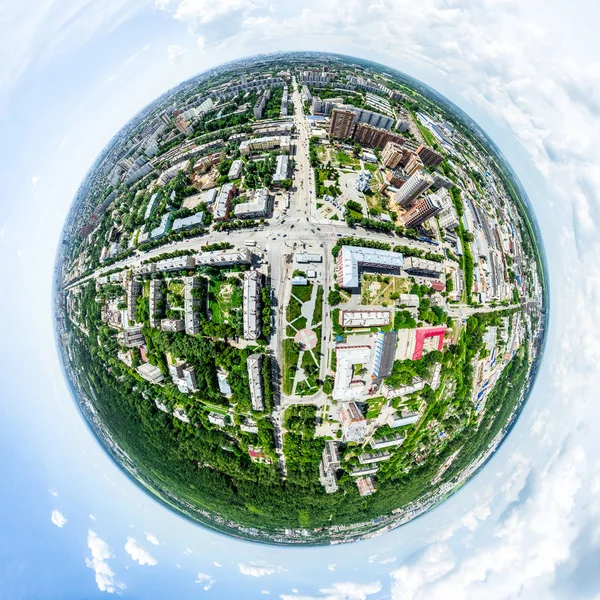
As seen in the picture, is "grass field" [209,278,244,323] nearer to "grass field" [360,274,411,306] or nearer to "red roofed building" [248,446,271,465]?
"grass field" [360,274,411,306]

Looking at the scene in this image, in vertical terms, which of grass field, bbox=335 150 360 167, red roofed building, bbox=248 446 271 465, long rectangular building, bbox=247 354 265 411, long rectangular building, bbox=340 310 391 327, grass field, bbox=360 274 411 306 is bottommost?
red roofed building, bbox=248 446 271 465

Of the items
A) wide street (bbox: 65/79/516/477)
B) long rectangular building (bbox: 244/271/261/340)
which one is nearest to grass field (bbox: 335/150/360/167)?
wide street (bbox: 65/79/516/477)

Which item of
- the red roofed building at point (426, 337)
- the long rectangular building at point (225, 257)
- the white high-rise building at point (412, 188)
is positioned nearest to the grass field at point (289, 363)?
the long rectangular building at point (225, 257)

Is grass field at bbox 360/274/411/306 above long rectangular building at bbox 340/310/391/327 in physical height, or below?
above

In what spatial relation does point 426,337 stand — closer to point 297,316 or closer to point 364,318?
point 364,318

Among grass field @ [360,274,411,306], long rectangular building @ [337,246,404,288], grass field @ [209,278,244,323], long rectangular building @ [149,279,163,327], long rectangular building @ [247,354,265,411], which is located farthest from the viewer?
long rectangular building @ [149,279,163,327]

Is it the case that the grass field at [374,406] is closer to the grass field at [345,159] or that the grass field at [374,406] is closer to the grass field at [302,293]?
the grass field at [302,293]
